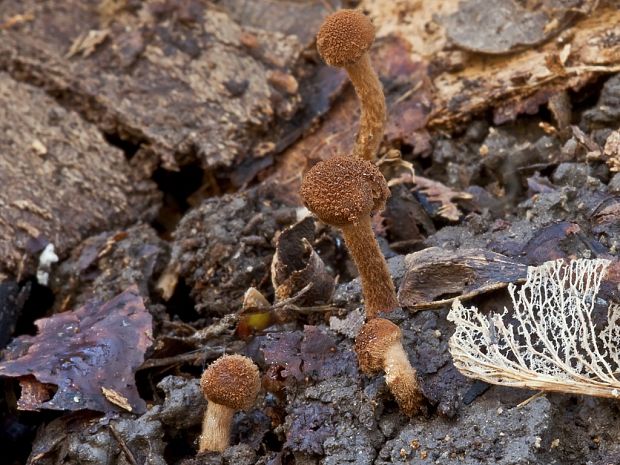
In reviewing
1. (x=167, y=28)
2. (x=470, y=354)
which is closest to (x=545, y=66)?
(x=470, y=354)

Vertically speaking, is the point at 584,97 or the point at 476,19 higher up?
the point at 476,19

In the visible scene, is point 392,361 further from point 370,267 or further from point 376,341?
point 370,267

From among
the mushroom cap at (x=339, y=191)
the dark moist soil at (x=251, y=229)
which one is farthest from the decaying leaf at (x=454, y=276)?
the mushroom cap at (x=339, y=191)

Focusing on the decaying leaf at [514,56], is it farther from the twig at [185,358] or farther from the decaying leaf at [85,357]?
the decaying leaf at [85,357]

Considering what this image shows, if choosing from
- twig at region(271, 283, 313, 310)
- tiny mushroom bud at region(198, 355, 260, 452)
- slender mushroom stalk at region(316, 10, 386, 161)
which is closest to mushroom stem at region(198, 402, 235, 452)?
tiny mushroom bud at region(198, 355, 260, 452)

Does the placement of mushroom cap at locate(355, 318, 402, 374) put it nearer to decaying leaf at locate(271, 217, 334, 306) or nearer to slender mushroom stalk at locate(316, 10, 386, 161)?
decaying leaf at locate(271, 217, 334, 306)

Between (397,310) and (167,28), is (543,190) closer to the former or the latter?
(397,310)
